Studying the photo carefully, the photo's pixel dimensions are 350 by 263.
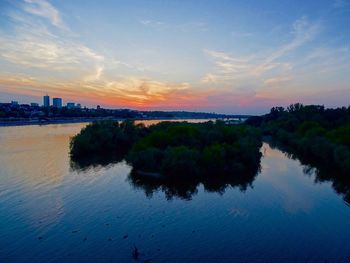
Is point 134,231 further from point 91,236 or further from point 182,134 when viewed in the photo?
point 182,134

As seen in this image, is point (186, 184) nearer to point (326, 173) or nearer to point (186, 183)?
point (186, 183)

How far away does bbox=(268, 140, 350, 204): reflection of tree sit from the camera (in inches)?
1087

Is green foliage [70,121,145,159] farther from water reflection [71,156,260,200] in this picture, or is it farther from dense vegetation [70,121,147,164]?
water reflection [71,156,260,200]

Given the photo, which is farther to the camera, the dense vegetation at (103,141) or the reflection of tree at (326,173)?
the dense vegetation at (103,141)

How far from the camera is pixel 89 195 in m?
24.0

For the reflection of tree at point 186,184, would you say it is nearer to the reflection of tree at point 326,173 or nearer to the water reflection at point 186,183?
the water reflection at point 186,183

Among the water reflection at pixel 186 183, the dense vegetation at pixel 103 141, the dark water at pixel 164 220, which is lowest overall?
the dark water at pixel 164 220

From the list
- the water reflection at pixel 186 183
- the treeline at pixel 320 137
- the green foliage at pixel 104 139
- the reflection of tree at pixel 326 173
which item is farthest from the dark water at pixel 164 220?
the green foliage at pixel 104 139

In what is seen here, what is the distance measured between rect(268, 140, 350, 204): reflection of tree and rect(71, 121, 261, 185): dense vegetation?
5984 millimetres

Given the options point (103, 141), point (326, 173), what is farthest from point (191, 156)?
point (103, 141)

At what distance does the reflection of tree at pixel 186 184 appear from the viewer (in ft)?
83.2

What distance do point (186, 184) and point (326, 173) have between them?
15.7 m

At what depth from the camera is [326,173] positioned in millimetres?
33812

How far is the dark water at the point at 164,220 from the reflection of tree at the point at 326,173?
1.00m
